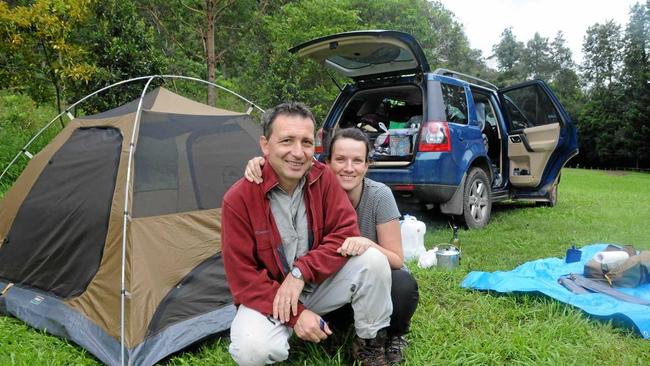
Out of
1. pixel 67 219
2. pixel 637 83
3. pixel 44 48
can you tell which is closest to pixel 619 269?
pixel 67 219

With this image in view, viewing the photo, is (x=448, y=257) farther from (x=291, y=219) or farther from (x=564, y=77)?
(x=564, y=77)

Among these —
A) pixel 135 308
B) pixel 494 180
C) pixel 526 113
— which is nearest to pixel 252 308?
pixel 135 308

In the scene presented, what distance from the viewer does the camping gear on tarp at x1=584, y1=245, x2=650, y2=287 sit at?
2.89 m

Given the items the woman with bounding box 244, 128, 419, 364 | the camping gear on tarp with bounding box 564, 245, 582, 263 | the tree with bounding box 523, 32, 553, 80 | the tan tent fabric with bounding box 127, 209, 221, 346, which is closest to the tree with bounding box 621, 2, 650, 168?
the tree with bounding box 523, 32, 553, 80

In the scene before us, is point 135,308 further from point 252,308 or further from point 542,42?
point 542,42

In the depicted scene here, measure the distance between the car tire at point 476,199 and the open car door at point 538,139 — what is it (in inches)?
42.2

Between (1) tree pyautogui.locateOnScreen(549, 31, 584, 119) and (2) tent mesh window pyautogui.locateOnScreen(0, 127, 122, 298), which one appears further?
(1) tree pyautogui.locateOnScreen(549, 31, 584, 119)

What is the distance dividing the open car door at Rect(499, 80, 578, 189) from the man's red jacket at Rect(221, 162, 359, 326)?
4.53 metres

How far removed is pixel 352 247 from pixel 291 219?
0.30 metres

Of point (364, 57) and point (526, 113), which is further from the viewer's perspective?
point (526, 113)

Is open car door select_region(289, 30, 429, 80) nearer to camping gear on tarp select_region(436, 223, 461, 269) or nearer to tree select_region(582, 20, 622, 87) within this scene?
camping gear on tarp select_region(436, 223, 461, 269)

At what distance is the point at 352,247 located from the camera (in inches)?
73.0

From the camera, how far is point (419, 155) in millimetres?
4320

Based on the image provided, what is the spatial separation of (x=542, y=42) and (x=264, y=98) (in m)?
Result: 45.7
